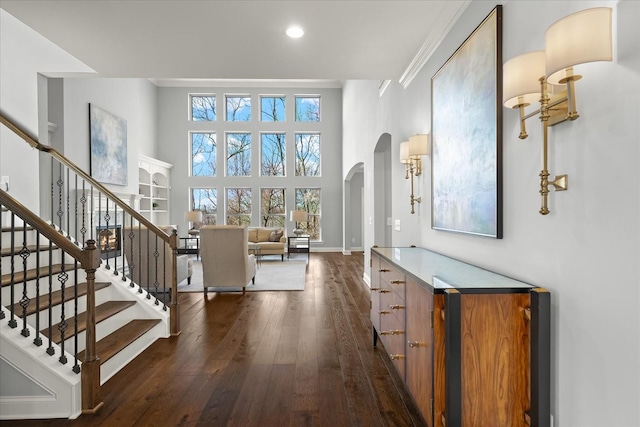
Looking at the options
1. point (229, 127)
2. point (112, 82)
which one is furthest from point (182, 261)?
point (229, 127)

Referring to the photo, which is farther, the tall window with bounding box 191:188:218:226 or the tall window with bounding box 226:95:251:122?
the tall window with bounding box 226:95:251:122

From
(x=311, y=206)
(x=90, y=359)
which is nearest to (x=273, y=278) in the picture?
(x=90, y=359)

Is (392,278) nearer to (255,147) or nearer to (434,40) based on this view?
(434,40)

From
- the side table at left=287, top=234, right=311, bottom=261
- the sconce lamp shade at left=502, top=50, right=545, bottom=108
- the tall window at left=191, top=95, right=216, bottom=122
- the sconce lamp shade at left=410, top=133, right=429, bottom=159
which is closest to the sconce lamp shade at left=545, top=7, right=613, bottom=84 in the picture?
the sconce lamp shade at left=502, top=50, right=545, bottom=108

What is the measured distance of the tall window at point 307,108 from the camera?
1134 centimetres

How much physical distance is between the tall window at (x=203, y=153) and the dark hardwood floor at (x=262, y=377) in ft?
25.6

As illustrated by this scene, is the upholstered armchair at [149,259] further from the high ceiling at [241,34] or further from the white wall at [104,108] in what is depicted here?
the white wall at [104,108]

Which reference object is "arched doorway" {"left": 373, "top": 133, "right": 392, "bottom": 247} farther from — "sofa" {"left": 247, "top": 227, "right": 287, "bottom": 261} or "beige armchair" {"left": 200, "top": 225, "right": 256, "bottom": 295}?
"sofa" {"left": 247, "top": 227, "right": 287, "bottom": 261}

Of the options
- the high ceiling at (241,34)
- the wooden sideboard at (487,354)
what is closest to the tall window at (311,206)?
the high ceiling at (241,34)

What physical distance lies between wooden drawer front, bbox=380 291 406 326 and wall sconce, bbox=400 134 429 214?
1.12 meters

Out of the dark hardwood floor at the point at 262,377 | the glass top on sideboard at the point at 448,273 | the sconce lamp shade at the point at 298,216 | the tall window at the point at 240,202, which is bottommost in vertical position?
the dark hardwood floor at the point at 262,377

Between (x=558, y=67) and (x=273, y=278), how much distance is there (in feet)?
18.6

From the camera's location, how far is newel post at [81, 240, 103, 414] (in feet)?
6.88

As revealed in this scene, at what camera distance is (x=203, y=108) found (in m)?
11.3
